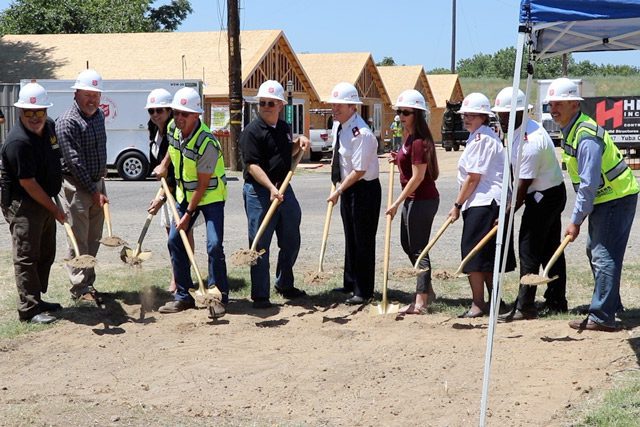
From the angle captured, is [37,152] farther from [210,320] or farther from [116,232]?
[116,232]

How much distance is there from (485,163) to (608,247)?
117 centimetres

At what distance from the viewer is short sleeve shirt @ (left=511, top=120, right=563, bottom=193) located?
7.59 metres

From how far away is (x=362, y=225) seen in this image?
8.70 metres

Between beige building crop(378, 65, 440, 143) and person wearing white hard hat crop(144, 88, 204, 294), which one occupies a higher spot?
beige building crop(378, 65, 440, 143)

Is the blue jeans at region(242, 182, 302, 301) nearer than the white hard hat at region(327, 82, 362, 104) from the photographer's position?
No

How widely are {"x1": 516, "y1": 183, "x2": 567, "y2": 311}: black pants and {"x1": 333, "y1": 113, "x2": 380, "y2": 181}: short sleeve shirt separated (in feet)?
4.74

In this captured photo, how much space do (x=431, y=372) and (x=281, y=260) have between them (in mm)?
2818

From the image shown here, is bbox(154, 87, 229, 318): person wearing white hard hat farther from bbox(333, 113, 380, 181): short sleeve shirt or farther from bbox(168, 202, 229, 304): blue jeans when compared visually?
bbox(333, 113, 380, 181): short sleeve shirt

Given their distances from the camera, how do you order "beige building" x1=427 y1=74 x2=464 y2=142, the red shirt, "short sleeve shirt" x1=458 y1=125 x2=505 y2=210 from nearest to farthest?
1. "short sleeve shirt" x1=458 y1=125 x2=505 y2=210
2. the red shirt
3. "beige building" x1=427 y1=74 x2=464 y2=142

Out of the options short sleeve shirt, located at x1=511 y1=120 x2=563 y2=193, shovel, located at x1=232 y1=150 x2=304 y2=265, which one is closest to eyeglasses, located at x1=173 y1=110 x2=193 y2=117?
shovel, located at x1=232 y1=150 x2=304 y2=265

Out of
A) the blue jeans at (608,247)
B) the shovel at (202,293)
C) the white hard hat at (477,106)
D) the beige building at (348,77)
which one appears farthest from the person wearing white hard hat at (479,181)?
the beige building at (348,77)

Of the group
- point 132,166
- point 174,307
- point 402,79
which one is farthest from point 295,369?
point 402,79

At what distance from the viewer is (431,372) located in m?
6.45

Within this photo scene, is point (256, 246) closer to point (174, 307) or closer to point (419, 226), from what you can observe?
point (174, 307)
